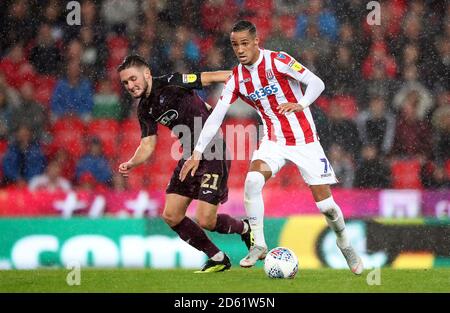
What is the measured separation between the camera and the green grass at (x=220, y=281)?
24.0 ft

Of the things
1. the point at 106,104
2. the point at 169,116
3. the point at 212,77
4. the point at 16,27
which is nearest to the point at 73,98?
the point at 106,104

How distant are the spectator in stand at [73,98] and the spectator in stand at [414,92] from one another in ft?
11.9

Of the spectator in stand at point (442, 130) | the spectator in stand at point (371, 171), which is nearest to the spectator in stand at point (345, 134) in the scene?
the spectator in stand at point (371, 171)

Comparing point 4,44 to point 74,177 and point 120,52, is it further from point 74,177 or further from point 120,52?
point 74,177

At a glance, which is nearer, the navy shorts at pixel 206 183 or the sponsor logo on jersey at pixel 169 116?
the navy shorts at pixel 206 183

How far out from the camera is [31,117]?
462 inches

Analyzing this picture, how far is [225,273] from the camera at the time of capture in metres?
8.49

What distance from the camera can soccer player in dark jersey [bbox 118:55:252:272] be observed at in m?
8.38

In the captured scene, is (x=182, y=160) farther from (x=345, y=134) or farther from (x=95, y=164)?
(x=345, y=134)

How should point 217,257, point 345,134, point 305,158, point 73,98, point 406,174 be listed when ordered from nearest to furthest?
point 305,158, point 217,257, point 406,174, point 345,134, point 73,98

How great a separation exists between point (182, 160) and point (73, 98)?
12.7 ft

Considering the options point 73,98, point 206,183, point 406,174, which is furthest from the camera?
point 73,98

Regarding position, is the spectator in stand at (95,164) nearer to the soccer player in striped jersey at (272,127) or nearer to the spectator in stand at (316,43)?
the spectator in stand at (316,43)
